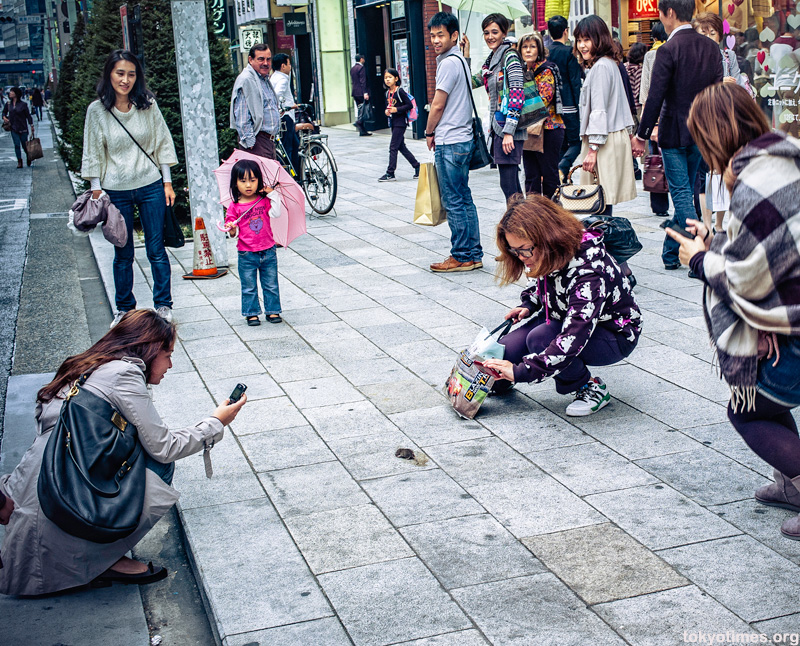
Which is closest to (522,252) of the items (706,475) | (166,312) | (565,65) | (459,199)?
(706,475)

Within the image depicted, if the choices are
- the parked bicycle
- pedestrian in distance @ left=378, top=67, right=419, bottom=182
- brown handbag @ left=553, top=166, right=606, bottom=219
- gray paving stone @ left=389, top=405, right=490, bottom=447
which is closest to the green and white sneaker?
gray paving stone @ left=389, top=405, right=490, bottom=447

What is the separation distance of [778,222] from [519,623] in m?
1.43

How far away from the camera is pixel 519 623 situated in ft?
9.82

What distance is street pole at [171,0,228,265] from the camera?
8.52 m

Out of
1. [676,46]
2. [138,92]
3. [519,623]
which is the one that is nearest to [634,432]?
[519,623]

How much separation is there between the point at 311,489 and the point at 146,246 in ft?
11.8

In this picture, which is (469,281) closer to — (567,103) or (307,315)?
(307,315)

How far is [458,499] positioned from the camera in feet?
12.9

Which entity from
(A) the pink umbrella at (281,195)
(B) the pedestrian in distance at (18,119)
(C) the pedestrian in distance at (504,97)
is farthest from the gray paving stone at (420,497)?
(B) the pedestrian in distance at (18,119)

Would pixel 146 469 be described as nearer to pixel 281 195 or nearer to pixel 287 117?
pixel 281 195

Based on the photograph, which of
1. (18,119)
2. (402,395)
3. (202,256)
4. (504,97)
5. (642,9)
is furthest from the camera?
(18,119)

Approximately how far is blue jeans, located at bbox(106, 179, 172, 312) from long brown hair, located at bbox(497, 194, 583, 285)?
349 cm

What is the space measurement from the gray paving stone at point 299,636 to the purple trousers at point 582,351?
2.04m

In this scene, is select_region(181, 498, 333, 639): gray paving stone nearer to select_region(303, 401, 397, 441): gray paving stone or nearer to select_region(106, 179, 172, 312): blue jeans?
select_region(303, 401, 397, 441): gray paving stone
